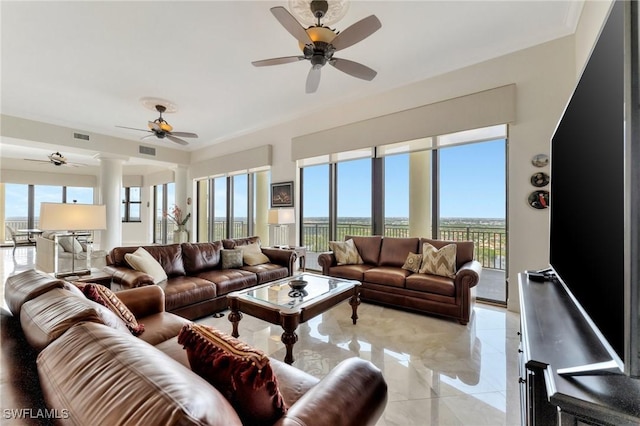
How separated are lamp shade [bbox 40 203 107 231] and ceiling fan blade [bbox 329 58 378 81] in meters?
2.76

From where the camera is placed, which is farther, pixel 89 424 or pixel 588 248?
pixel 588 248

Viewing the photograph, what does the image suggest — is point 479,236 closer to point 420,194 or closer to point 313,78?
point 420,194

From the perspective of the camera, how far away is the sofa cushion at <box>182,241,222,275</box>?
345 cm

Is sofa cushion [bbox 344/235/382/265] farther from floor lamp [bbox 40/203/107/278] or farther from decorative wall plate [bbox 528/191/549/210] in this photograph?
floor lamp [bbox 40/203/107/278]

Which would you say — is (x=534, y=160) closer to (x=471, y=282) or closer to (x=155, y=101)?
(x=471, y=282)

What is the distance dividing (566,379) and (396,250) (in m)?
3.00

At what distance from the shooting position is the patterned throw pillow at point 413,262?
346 cm

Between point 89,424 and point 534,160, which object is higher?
point 534,160

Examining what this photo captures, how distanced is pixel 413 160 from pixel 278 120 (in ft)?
9.27

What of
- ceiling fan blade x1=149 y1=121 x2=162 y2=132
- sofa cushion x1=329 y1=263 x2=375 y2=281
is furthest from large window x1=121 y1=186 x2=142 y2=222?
sofa cushion x1=329 y1=263 x2=375 y2=281

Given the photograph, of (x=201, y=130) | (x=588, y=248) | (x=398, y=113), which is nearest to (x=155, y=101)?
(x=201, y=130)

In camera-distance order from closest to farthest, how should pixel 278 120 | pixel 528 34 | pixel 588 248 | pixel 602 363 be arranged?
pixel 602 363
pixel 588 248
pixel 528 34
pixel 278 120

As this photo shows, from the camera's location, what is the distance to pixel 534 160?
3102mm

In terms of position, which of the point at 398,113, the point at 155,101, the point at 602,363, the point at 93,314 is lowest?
the point at 602,363
